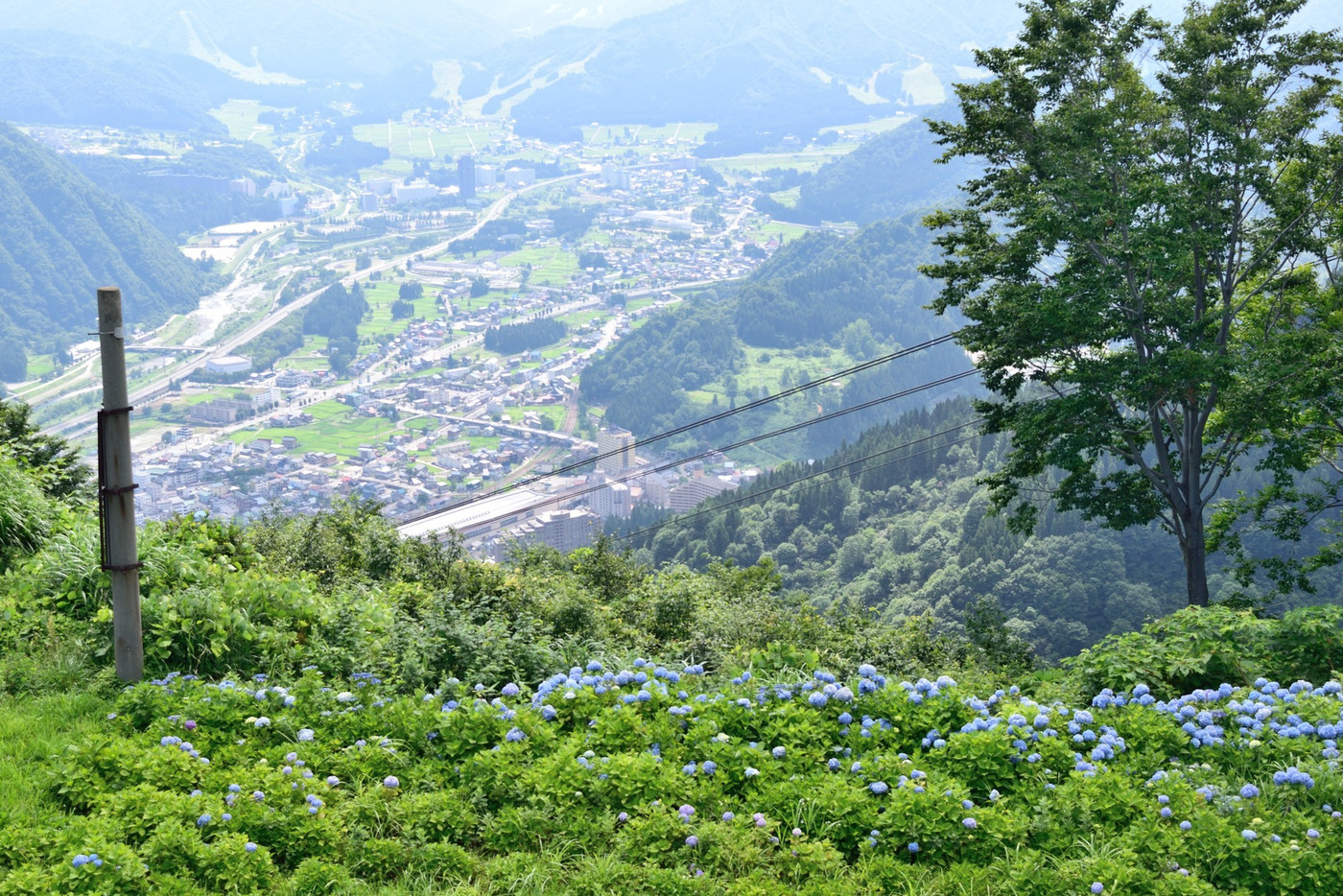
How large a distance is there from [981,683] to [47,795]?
5.10 meters

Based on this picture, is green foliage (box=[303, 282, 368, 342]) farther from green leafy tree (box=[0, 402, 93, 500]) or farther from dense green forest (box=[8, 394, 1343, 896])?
dense green forest (box=[8, 394, 1343, 896])

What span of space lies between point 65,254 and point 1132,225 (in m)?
161

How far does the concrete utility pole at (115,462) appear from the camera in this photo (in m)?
5.44

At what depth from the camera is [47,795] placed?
4746 millimetres

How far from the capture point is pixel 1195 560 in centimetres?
1622

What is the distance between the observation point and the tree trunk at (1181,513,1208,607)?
1614 centimetres

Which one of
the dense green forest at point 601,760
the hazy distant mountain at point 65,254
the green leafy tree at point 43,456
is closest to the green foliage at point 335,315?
the hazy distant mountain at point 65,254

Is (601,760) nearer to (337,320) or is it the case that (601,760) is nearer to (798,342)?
(798,342)

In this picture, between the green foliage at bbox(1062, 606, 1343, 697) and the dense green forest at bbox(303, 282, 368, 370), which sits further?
the dense green forest at bbox(303, 282, 368, 370)

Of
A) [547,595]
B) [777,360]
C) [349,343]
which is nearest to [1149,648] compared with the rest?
[547,595]

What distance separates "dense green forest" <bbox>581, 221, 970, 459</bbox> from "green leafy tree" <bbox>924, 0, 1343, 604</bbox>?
339 feet

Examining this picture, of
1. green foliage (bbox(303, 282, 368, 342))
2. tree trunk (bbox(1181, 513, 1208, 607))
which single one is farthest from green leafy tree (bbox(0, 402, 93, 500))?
green foliage (bbox(303, 282, 368, 342))

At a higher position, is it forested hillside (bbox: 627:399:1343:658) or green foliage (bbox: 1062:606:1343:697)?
green foliage (bbox: 1062:606:1343:697)

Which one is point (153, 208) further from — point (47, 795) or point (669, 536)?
point (47, 795)
